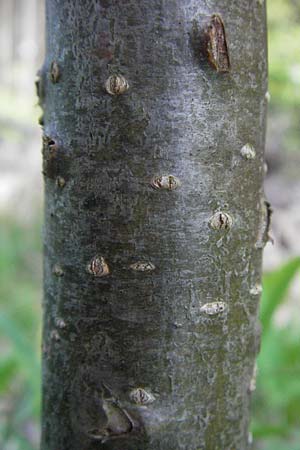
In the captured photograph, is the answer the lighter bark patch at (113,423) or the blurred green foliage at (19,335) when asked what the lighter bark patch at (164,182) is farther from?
the blurred green foliage at (19,335)

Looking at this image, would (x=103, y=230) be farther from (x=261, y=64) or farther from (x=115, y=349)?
(x=261, y=64)

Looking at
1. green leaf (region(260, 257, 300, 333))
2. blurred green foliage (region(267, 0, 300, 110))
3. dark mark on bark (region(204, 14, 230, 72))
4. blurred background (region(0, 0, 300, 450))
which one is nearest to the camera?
dark mark on bark (region(204, 14, 230, 72))

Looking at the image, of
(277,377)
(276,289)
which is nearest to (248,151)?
(276,289)

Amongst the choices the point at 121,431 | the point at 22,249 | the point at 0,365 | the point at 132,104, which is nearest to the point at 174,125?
the point at 132,104

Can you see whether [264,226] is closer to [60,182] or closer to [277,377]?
[60,182]

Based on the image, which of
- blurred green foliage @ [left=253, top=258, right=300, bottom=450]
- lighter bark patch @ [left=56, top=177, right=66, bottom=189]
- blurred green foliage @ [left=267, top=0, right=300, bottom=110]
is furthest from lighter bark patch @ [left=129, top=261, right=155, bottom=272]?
blurred green foliage @ [left=267, top=0, right=300, bottom=110]

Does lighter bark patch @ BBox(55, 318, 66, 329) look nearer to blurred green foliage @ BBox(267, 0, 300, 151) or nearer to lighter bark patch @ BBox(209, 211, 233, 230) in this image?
lighter bark patch @ BBox(209, 211, 233, 230)

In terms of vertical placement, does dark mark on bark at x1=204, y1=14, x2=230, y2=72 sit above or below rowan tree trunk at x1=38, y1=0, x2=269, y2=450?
above

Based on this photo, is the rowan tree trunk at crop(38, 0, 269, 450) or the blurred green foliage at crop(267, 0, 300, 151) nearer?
the rowan tree trunk at crop(38, 0, 269, 450)

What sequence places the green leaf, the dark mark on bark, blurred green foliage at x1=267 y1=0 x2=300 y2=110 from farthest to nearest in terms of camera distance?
blurred green foliage at x1=267 y1=0 x2=300 y2=110 < the green leaf < the dark mark on bark
